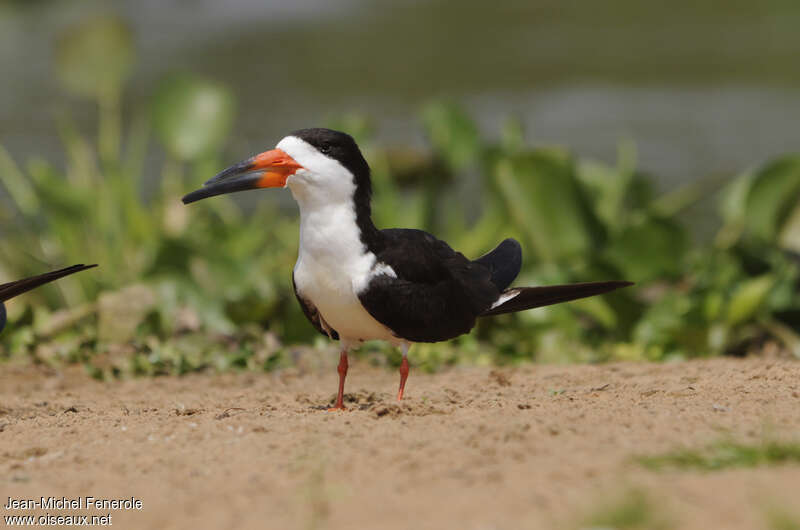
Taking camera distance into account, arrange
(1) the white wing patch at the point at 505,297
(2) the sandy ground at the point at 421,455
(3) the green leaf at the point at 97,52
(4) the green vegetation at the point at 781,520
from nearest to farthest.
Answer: (4) the green vegetation at the point at 781,520
(2) the sandy ground at the point at 421,455
(1) the white wing patch at the point at 505,297
(3) the green leaf at the point at 97,52

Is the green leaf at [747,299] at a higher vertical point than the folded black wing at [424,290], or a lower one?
lower

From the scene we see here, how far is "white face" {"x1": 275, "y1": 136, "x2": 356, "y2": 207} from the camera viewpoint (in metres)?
2.76

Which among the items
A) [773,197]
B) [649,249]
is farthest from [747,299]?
[773,197]

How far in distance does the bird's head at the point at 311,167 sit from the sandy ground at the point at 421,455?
62 centimetres

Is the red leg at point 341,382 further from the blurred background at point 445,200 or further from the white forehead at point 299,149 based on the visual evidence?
the blurred background at point 445,200

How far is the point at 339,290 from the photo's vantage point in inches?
109

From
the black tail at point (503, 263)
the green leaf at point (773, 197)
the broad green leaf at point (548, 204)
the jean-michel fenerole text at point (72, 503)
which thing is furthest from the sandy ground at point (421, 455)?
the green leaf at point (773, 197)

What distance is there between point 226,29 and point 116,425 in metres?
9.00

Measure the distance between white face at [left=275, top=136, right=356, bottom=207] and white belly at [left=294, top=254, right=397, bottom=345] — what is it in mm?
180

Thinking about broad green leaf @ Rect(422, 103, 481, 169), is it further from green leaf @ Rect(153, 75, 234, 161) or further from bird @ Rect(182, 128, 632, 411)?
bird @ Rect(182, 128, 632, 411)

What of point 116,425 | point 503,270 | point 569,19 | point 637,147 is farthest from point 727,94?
point 116,425

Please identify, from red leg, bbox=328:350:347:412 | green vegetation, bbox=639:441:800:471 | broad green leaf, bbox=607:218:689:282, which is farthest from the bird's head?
broad green leaf, bbox=607:218:689:282

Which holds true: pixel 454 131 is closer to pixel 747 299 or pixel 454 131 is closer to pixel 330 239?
pixel 747 299

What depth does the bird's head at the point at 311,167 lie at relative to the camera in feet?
9.06
